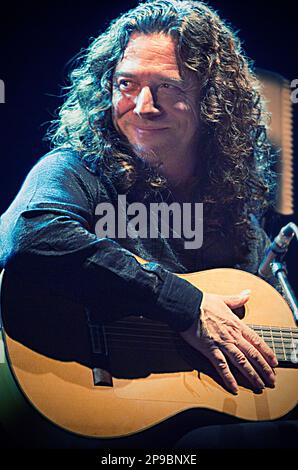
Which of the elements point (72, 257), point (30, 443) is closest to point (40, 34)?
point (72, 257)

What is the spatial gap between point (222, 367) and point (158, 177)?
62 cm

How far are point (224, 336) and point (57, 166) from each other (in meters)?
0.67

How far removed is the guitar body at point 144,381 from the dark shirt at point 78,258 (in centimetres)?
9

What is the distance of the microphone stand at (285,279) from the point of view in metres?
1.97

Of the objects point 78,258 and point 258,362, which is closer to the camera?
point 78,258

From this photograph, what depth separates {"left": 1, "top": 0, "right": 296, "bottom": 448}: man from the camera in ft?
5.30

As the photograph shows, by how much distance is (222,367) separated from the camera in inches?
68.6

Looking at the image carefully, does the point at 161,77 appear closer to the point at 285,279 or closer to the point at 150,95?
the point at 150,95

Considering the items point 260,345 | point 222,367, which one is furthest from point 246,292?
point 222,367

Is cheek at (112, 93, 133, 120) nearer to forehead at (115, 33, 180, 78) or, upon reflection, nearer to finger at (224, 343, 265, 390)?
forehead at (115, 33, 180, 78)

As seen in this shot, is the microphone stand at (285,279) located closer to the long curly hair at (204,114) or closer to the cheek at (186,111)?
the long curly hair at (204,114)

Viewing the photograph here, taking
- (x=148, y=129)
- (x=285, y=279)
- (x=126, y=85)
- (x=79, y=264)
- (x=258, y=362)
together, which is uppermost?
(x=126, y=85)

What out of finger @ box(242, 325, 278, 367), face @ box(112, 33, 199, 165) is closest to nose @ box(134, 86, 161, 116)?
face @ box(112, 33, 199, 165)

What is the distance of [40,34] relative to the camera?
2273 millimetres
